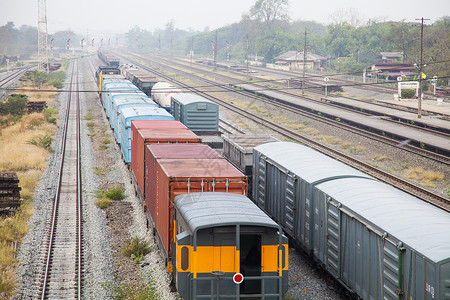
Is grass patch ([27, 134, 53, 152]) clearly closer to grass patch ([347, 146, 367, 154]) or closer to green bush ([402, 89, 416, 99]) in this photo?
grass patch ([347, 146, 367, 154])

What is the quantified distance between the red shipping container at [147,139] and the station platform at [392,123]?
597 inches

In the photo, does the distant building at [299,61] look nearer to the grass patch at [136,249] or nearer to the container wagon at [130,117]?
the container wagon at [130,117]

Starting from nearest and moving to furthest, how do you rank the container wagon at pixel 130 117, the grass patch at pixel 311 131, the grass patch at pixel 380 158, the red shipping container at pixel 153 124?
the red shipping container at pixel 153 124 < the container wagon at pixel 130 117 < the grass patch at pixel 380 158 < the grass patch at pixel 311 131

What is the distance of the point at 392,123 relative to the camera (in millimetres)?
37625

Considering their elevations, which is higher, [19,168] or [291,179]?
[291,179]

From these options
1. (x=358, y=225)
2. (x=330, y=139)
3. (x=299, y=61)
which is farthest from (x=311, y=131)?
(x=299, y=61)

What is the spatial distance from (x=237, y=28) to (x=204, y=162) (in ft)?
566

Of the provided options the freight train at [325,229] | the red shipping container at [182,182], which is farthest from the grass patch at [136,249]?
the red shipping container at [182,182]

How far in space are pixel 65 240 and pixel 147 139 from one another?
4.47 metres

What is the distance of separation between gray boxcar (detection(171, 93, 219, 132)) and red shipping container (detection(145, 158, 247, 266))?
1439 cm

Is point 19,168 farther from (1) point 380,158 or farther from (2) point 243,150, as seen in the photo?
(1) point 380,158

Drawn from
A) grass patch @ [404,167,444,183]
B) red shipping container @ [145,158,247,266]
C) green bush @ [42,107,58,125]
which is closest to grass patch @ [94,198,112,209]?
red shipping container @ [145,158,247,266]

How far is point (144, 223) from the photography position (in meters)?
18.5

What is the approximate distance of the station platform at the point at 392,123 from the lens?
2967cm
